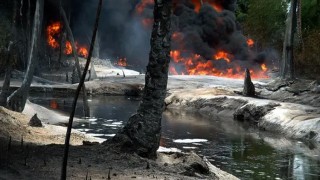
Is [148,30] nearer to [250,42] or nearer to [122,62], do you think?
[122,62]

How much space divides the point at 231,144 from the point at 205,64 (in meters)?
51.1

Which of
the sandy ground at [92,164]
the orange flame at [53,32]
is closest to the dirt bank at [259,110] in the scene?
the sandy ground at [92,164]

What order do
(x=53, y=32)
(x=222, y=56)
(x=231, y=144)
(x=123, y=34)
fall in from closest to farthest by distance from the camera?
(x=231, y=144)
(x=53, y=32)
(x=222, y=56)
(x=123, y=34)

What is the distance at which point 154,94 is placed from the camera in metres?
11.9

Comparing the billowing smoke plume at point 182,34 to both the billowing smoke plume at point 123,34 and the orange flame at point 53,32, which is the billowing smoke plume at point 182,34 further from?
the orange flame at point 53,32

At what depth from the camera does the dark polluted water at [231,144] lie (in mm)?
15030

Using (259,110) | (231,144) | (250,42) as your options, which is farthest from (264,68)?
(231,144)

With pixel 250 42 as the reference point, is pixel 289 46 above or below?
below

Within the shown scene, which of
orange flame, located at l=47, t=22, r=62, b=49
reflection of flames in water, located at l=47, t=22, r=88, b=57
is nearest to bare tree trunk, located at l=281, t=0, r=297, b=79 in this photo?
reflection of flames in water, located at l=47, t=22, r=88, b=57

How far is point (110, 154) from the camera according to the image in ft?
37.7

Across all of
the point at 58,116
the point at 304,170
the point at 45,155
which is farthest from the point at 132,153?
the point at 58,116

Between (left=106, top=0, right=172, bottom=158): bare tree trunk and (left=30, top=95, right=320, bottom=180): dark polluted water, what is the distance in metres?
3.59

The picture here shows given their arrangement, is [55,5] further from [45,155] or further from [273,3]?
[45,155]

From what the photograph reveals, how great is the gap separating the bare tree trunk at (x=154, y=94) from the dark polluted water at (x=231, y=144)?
3.59 metres
